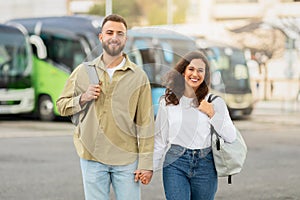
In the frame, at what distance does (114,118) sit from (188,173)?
59 cm

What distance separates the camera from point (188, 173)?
13.2 ft

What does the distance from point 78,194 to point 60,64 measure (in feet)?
37.8

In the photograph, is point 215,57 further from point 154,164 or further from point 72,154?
point 154,164

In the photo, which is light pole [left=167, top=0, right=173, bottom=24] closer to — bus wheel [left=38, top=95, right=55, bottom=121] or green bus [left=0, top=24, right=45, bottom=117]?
green bus [left=0, top=24, right=45, bottom=117]

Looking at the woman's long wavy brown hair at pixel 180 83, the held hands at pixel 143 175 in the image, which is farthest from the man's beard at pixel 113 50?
the held hands at pixel 143 175

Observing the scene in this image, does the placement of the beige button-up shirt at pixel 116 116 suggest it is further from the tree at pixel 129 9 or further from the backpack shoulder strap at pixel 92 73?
the tree at pixel 129 9

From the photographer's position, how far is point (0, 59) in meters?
18.9

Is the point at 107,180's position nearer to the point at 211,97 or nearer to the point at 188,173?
the point at 188,173

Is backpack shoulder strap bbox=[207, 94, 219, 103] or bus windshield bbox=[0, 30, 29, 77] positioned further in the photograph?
bus windshield bbox=[0, 30, 29, 77]

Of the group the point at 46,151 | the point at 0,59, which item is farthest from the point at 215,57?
the point at 46,151

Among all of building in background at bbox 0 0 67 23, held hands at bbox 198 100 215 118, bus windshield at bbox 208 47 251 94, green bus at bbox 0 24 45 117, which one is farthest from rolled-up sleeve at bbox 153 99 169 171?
building in background at bbox 0 0 67 23

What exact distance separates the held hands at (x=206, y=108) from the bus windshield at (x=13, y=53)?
15410 millimetres

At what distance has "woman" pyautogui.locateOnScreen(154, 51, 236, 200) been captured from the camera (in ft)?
13.2

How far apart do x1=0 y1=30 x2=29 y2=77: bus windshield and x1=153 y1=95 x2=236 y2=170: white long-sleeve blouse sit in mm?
15331
